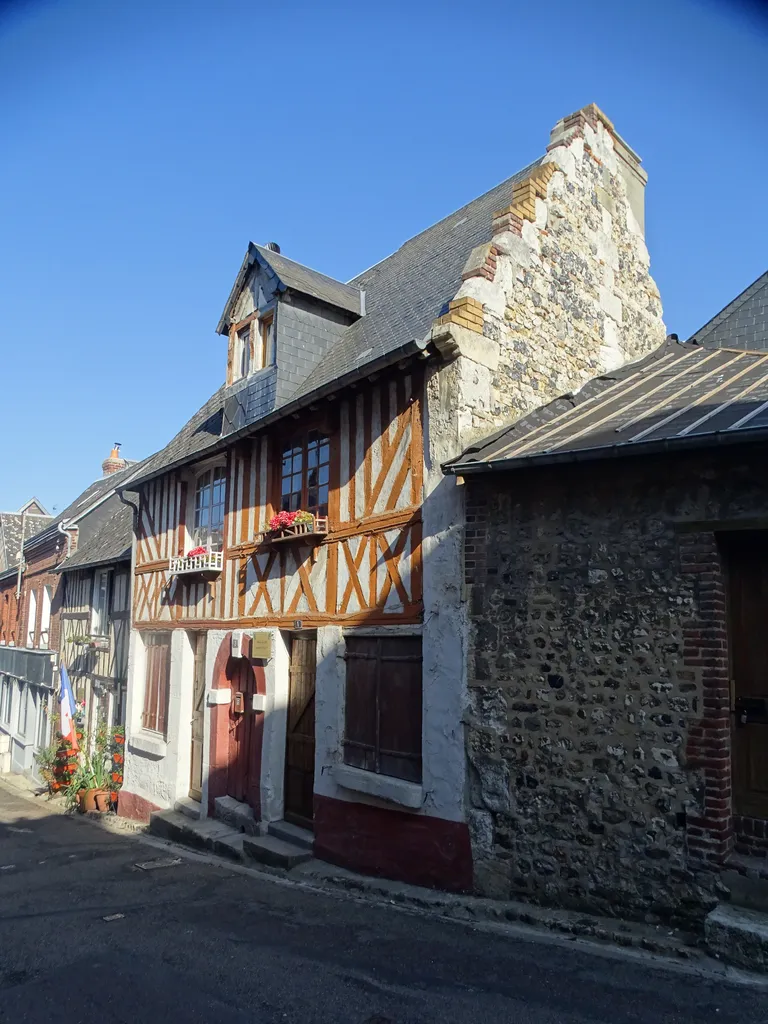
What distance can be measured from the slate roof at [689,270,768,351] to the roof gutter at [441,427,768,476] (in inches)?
274

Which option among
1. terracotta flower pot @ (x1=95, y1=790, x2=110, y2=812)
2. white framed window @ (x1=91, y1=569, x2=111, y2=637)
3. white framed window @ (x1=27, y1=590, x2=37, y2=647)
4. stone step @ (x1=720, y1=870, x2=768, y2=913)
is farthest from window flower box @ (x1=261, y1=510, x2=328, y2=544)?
white framed window @ (x1=27, y1=590, x2=37, y2=647)

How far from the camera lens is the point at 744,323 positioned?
37.1ft

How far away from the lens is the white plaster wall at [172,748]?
10766mm

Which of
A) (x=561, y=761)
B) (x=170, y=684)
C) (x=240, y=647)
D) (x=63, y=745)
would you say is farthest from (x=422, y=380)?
(x=63, y=745)

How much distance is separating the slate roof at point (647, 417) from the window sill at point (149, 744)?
7.40 meters

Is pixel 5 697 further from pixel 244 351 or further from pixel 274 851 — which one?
pixel 274 851

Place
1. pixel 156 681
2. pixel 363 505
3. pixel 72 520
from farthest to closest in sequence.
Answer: pixel 72 520
pixel 156 681
pixel 363 505

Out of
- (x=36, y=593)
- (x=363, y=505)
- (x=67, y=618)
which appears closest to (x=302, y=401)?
(x=363, y=505)

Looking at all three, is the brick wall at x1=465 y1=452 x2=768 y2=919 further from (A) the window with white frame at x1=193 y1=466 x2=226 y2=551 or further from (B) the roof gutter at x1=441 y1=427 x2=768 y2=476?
(A) the window with white frame at x1=193 y1=466 x2=226 y2=551

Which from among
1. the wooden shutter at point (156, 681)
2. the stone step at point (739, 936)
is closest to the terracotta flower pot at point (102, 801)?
the wooden shutter at point (156, 681)

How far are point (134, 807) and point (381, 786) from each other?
663 cm

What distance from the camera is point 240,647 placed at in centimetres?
944

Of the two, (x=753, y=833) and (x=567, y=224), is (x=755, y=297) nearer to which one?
(x=567, y=224)

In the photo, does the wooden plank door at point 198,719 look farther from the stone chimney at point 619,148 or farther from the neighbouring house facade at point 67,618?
the stone chimney at point 619,148
